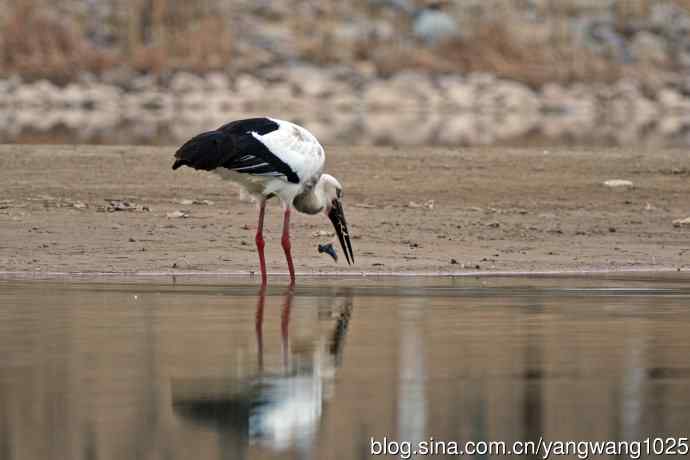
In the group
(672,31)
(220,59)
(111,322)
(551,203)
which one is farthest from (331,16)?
(111,322)

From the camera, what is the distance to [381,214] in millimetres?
17094

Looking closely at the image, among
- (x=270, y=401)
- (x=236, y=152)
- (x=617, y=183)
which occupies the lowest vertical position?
(x=617, y=183)

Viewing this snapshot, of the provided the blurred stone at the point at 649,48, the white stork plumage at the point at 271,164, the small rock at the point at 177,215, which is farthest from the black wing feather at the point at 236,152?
the blurred stone at the point at 649,48

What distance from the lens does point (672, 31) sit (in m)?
56.6

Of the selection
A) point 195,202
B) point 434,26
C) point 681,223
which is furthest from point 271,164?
point 434,26

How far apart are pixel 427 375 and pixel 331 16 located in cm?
4793

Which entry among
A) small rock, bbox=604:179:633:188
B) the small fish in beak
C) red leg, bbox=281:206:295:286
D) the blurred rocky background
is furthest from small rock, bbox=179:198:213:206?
the blurred rocky background

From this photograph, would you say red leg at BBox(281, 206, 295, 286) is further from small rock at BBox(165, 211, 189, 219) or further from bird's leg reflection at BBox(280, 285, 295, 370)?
small rock at BBox(165, 211, 189, 219)

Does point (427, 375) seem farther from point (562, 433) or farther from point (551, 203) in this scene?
point (551, 203)

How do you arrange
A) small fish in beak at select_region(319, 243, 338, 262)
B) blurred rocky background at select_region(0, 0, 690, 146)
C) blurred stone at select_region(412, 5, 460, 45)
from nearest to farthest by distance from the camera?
small fish in beak at select_region(319, 243, 338, 262) < blurred rocky background at select_region(0, 0, 690, 146) < blurred stone at select_region(412, 5, 460, 45)

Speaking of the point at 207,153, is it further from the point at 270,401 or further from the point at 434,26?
the point at 434,26

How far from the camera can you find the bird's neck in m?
14.1

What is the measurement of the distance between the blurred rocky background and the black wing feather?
28.1 m

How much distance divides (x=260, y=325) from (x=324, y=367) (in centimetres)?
165
